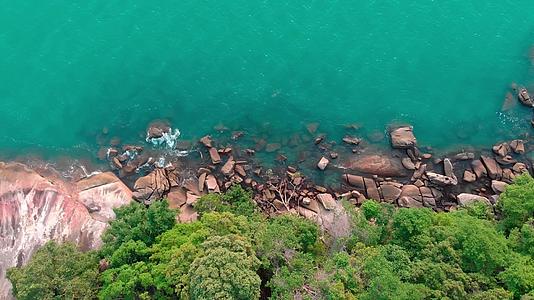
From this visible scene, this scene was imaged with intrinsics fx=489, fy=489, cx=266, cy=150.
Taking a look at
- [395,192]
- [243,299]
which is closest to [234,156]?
[395,192]

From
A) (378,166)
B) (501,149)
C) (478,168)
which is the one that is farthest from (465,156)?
(378,166)

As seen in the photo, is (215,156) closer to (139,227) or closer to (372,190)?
(139,227)

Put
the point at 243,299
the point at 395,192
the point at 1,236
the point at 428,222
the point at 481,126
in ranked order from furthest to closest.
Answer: the point at 481,126 < the point at 395,192 < the point at 1,236 < the point at 428,222 < the point at 243,299

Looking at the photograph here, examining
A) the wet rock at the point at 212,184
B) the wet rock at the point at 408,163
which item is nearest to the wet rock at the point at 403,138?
the wet rock at the point at 408,163

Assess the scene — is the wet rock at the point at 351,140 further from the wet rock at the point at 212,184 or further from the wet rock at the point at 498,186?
the wet rock at the point at 212,184

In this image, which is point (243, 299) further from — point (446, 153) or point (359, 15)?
point (359, 15)
